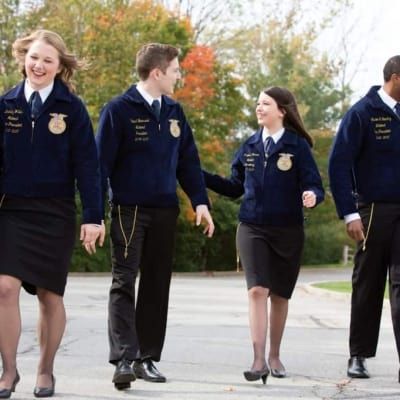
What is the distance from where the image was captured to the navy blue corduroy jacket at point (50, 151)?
20.7ft

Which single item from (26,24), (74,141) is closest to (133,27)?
(26,24)

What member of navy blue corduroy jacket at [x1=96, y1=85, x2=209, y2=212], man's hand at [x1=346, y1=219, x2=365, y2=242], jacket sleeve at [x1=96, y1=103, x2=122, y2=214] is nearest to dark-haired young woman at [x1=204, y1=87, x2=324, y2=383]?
man's hand at [x1=346, y1=219, x2=365, y2=242]

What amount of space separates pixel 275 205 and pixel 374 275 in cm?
77

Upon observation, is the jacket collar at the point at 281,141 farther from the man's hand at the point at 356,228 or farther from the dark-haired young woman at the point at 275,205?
the man's hand at the point at 356,228

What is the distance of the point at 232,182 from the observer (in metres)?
8.01

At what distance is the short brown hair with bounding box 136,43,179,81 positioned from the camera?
7316mm

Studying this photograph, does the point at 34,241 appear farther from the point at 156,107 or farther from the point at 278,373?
the point at 278,373

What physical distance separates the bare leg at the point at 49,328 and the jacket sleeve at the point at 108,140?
92 centimetres

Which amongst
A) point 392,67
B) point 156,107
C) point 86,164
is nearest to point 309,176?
point 392,67

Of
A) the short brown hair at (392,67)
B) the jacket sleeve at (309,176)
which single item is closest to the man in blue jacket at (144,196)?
the jacket sleeve at (309,176)

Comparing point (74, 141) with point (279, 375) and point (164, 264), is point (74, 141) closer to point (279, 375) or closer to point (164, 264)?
point (164, 264)

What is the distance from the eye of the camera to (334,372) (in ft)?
26.1

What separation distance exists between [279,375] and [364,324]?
0.64 metres

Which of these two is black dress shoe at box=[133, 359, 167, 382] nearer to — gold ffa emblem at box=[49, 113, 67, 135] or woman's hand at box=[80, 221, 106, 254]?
woman's hand at box=[80, 221, 106, 254]
